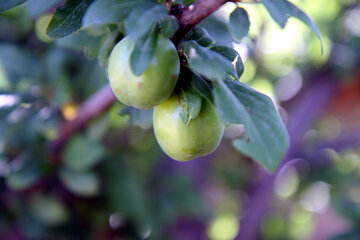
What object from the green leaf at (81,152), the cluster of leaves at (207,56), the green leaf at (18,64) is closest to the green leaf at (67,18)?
the cluster of leaves at (207,56)

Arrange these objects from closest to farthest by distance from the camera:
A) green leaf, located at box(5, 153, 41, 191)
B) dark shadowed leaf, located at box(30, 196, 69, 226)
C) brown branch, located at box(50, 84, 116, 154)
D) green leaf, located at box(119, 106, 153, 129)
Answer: green leaf, located at box(119, 106, 153, 129) < brown branch, located at box(50, 84, 116, 154) < green leaf, located at box(5, 153, 41, 191) < dark shadowed leaf, located at box(30, 196, 69, 226)

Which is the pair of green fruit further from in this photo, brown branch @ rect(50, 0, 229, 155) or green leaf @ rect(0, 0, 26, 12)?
green leaf @ rect(0, 0, 26, 12)

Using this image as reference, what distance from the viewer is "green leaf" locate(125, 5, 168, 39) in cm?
45

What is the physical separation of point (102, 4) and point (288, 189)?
6.17 feet

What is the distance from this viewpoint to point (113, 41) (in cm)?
60

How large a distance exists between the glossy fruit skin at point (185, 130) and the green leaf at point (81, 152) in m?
0.61

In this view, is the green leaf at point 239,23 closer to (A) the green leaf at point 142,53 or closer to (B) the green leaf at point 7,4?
(A) the green leaf at point 142,53

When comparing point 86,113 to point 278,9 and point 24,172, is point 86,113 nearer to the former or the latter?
point 24,172

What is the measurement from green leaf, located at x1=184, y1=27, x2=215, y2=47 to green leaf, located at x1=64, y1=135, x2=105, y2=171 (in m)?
0.65

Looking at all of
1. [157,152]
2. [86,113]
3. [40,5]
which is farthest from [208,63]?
[157,152]

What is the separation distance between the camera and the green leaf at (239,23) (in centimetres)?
56

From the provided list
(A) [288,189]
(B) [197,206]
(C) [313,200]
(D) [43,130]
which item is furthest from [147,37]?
(C) [313,200]

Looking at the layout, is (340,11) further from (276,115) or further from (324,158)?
(276,115)

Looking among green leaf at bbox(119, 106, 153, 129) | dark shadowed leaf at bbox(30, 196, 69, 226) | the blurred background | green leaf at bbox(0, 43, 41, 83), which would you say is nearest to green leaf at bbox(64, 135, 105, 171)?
the blurred background
